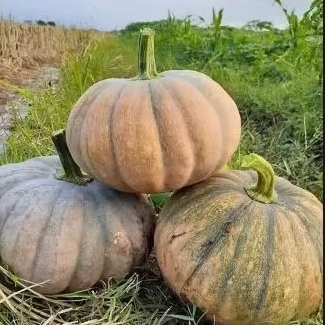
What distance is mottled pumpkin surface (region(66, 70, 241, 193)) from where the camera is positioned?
5.74 ft

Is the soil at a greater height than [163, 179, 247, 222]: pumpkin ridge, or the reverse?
[163, 179, 247, 222]: pumpkin ridge

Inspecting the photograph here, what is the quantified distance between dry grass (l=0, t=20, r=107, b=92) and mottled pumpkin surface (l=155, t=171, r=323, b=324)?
7.34 metres

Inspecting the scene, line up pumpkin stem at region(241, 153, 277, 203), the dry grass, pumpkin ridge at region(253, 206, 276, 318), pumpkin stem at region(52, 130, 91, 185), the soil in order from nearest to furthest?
pumpkin ridge at region(253, 206, 276, 318)
pumpkin stem at region(241, 153, 277, 203)
pumpkin stem at region(52, 130, 91, 185)
the soil
the dry grass

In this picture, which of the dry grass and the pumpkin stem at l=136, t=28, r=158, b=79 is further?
the dry grass

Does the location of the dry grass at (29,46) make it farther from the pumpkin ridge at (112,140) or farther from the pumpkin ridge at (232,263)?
the pumpkin ridge at (232,263)

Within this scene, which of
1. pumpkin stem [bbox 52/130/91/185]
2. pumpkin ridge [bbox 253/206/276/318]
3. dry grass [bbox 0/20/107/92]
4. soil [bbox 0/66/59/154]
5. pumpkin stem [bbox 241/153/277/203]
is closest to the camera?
pumpkin ridge [bbox 253/206/276/318]

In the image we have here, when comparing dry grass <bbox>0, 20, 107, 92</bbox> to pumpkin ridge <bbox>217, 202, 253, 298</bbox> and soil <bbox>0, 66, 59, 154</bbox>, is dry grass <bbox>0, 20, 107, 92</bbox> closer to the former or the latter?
soil <bbox>0, 66, 59, 154</bbox>

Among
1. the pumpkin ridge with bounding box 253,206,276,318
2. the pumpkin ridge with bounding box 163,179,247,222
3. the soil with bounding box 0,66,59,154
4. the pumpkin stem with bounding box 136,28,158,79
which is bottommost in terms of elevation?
the soil with bounding box 0,66,59,154

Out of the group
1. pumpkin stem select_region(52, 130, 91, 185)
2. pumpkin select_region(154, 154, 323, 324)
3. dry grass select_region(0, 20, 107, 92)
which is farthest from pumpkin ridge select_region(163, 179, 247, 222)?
dry grass select_region(0, 20, 107, 92)

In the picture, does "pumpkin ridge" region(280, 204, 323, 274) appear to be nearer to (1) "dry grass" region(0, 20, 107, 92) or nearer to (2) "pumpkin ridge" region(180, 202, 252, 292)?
(2) "pumpkin ridge" region(180, 202, 252, 292)

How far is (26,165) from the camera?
2184mm

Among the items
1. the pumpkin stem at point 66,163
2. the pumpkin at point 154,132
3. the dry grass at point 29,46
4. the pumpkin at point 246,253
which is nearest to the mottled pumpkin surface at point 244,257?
the pumpkin at point 246,253

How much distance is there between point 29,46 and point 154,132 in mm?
12048

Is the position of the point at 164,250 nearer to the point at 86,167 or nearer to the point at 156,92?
the point at 86,167
